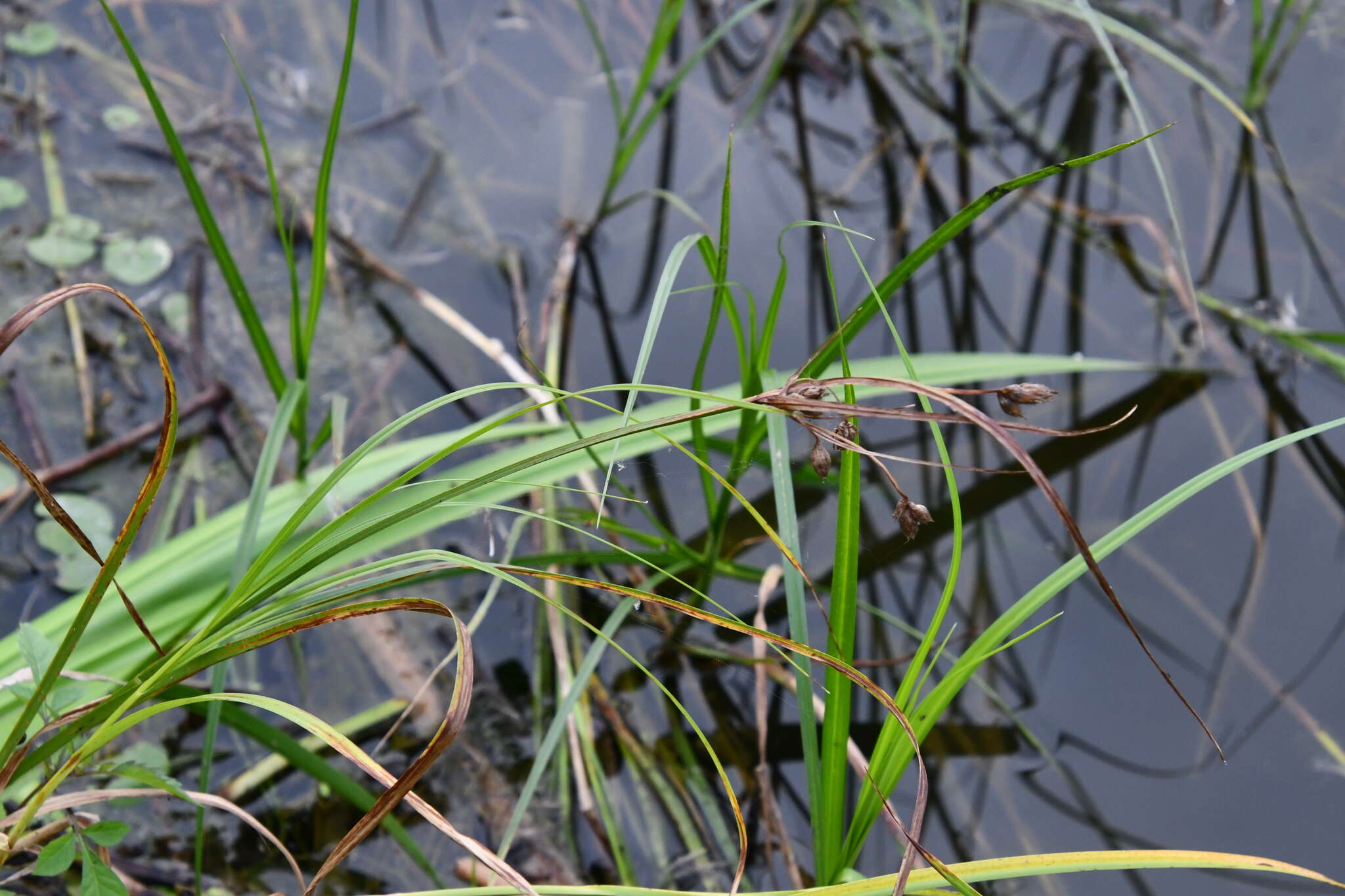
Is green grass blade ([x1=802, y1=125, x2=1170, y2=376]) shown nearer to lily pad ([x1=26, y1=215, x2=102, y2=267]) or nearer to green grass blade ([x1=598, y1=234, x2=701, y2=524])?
green grass blade ([x1=598, y1=234, x2=701, y2=524])

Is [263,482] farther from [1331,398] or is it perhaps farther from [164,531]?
[1331,398]

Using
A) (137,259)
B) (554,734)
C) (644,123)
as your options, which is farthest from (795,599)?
(137,259)

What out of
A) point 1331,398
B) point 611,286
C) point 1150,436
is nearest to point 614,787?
point 611,286

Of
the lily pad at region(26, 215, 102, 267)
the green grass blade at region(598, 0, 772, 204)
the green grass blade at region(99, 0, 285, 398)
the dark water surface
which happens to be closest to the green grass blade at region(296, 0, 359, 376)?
the green grass blade at region(99, 0, 285, 398)

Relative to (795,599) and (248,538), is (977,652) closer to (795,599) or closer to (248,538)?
(795,599)

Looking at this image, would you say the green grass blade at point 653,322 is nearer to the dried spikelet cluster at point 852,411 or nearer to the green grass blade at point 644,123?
the dried spikelet cluster at point 852,411
